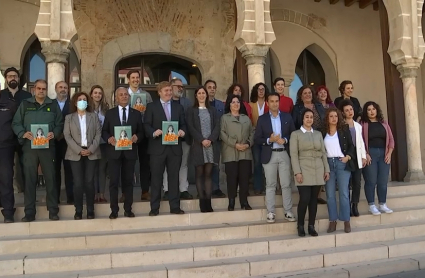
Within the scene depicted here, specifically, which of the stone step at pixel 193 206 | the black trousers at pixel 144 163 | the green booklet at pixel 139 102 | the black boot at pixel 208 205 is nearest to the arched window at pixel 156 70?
the green booklet at pixel 139 102

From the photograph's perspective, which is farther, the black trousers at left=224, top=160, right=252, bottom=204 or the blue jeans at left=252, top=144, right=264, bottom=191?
the blue jeans at left=252, top=144, right=264, bottom=191

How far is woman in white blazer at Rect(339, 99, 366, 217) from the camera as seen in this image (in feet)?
20.4

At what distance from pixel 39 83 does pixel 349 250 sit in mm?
5174

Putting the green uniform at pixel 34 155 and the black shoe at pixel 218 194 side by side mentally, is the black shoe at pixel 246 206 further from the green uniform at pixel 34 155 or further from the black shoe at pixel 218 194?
the green uniform at pixel 34 155

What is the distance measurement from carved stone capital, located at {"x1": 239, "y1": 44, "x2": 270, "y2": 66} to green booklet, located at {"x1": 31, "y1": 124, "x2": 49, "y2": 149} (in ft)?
13.5

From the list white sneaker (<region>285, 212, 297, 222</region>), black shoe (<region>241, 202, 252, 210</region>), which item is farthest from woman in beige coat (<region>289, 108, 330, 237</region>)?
black shoe (<region>241, 202, 252, 210</region>)

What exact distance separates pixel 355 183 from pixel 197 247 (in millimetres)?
2833

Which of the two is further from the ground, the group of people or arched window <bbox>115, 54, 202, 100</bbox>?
arched window <bbox>115, 54, 202, 100</bbox>

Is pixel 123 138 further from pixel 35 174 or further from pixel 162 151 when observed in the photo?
pixel 35 174

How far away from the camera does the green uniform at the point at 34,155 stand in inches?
224

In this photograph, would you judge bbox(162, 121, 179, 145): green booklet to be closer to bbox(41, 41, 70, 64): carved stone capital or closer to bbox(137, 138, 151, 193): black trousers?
bbox(137, 138, 151, 193): black trousers

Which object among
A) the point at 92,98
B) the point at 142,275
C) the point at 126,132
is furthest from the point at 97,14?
the point at 142,275

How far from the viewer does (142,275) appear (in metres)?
4.90

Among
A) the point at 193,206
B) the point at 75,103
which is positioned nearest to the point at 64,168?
the point at 75,103
